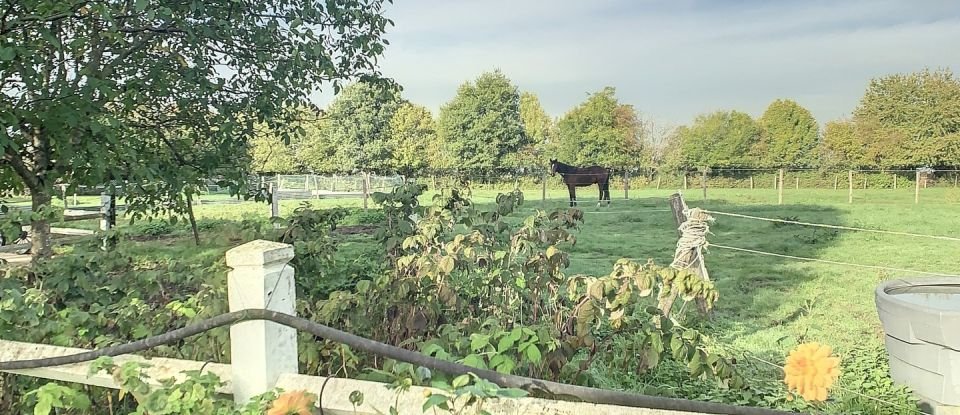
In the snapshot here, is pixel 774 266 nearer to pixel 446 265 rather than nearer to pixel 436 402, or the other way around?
pixel 446 265

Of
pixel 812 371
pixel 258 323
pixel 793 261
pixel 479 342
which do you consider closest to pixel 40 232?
pixel 258 323

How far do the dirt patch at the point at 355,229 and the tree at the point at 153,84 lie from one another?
20.3 ft

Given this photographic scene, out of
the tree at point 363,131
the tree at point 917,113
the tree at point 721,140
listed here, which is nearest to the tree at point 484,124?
the tree at point 363,131

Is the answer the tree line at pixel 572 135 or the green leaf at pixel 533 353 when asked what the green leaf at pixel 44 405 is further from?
the tree line at pixel 572 135

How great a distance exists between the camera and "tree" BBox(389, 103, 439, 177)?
34.8 m

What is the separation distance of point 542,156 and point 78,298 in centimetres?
3474

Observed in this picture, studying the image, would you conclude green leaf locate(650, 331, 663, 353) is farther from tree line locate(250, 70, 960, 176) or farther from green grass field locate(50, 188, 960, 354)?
tree line locate(250, 70, 960, 176)

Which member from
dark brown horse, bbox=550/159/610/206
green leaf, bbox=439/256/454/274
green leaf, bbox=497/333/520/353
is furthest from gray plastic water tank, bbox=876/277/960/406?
dark brown horse, bbox=550/159/610/206

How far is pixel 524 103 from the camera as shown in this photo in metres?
37.1

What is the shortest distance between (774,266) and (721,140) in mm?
29833

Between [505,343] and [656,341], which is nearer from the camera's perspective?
[505,343]

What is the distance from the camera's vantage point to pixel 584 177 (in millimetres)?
17609

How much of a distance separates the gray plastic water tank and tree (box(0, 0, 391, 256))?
2.81 meters

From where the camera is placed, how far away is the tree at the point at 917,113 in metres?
27.8
